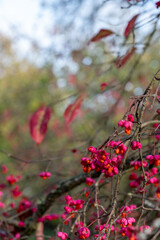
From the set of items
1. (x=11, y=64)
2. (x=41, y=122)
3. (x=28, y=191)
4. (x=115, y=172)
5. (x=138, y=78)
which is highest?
(x=11, y=64)

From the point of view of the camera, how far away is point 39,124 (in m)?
1.79

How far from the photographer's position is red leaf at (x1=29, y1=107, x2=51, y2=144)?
1.76 metres

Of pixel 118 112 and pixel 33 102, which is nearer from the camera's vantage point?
pixel 33 102

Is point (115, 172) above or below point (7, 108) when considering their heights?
below

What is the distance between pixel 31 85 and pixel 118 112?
7.10ft

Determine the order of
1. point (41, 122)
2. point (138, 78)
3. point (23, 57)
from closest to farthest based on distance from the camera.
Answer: point (41, 122)
point (138, 78)
point (23, 57)

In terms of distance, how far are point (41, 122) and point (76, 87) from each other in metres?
4.75

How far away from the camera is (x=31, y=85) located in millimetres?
6461

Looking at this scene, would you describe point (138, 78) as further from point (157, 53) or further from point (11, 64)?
point (11, 64)

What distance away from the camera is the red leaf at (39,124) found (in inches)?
69.2

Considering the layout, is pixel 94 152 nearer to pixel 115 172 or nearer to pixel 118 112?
pixel 115 172

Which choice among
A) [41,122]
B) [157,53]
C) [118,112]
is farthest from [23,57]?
[41,122]

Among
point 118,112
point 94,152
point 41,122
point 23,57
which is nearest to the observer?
point 94,152

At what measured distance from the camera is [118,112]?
21.2 feet
